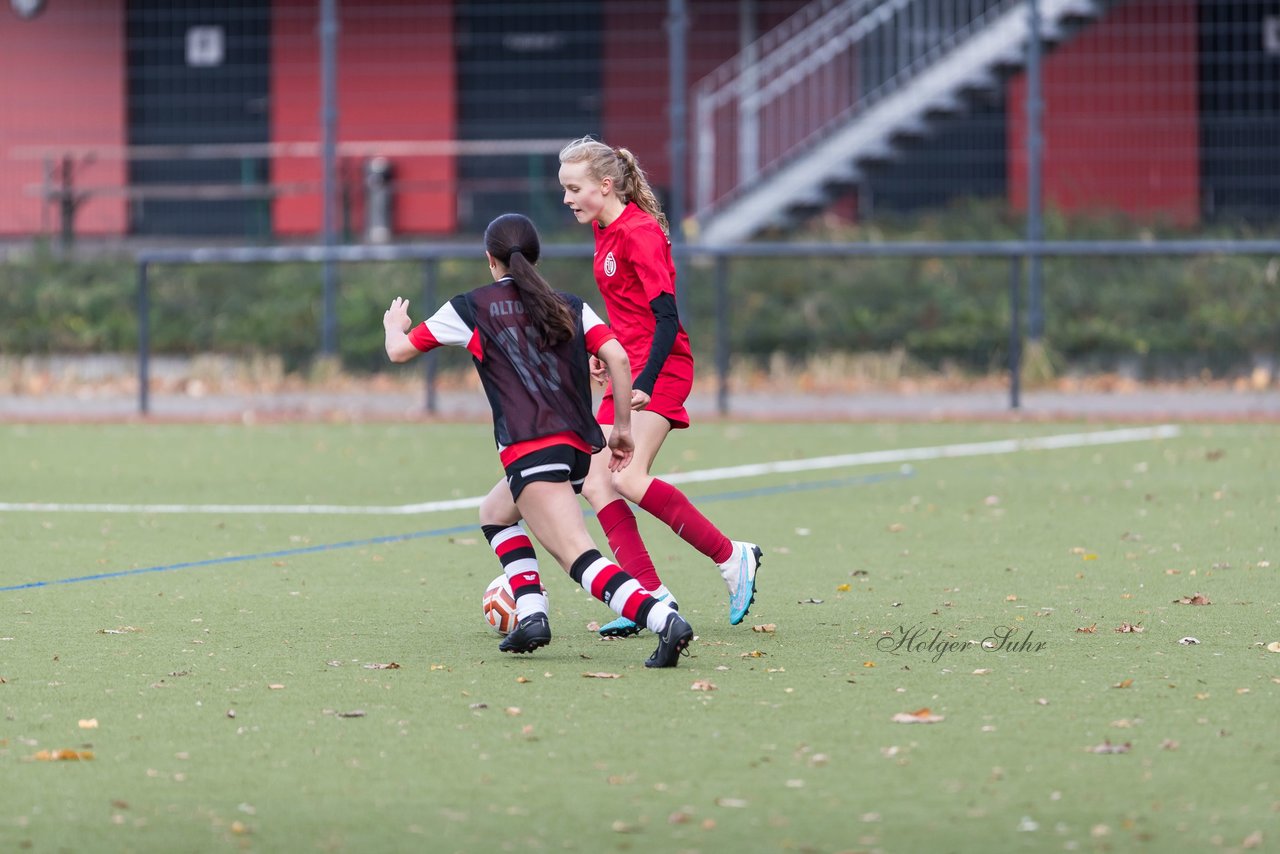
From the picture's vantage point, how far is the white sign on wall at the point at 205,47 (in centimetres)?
2441

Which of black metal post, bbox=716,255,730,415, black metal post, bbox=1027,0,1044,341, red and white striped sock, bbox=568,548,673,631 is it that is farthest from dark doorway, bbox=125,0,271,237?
red and white striped sock, bbox=568,548,673,631

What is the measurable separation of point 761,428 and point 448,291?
173 inches

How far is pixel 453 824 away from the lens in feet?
14.9

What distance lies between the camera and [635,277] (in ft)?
22.8

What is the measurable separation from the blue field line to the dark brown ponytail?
2752mm

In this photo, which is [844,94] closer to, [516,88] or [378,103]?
[516,88]

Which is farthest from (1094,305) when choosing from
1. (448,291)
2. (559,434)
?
(559,434)

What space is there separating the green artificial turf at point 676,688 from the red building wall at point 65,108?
46.4ft

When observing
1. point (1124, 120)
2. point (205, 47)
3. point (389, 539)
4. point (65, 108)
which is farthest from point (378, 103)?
point (389, 539)

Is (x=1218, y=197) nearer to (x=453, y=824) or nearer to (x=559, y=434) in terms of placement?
(x=559, y=434)

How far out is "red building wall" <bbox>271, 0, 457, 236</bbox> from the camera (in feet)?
78.3

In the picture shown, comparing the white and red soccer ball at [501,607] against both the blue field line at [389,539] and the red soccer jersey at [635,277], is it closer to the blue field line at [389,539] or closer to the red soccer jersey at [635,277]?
the red soccer jersey at [635,277]

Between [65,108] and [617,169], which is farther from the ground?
[65,108]

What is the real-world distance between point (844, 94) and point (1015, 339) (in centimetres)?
533
